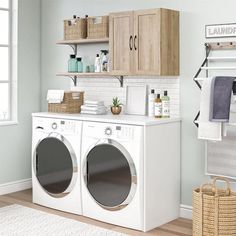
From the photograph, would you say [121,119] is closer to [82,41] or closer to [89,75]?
[89,75]

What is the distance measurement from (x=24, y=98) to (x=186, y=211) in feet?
7.59

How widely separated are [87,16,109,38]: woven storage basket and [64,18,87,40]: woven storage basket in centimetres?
9

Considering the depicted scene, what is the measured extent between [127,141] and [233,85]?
1.01 m

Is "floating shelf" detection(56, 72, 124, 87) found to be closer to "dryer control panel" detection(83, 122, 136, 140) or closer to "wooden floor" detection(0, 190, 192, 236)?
"dryer control panel" detection(83, 122, 136, 140)

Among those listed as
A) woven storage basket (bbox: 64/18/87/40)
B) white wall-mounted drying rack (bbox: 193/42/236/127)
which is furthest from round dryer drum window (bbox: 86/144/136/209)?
woven storage basket (bbox: 64/18/87/40)

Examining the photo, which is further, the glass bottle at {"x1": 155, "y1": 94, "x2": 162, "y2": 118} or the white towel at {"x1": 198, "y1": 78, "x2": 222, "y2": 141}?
the glass bottle at {"x1": 155, "y1": 94, "x2": 162, "y2": 118}

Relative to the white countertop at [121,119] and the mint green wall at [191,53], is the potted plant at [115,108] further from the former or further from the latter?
the mint green wall at [191,53]

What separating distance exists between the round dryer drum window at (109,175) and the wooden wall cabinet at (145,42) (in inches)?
31.0

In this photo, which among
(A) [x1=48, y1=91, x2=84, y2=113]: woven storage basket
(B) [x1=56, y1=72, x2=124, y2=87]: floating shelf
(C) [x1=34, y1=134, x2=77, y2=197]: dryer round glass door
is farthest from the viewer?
(A) [x1=48, y1=91, x2=84, y2=113]: woven storage basket

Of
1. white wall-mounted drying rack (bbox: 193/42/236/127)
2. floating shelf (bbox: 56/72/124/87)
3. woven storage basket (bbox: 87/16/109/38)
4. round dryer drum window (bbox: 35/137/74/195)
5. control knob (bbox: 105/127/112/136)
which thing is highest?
woven storage basket (bbox: 87/16/109/38)

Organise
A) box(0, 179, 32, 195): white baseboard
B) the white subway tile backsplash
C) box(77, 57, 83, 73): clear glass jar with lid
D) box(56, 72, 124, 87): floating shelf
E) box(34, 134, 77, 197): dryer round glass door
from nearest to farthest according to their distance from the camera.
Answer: the white subway tile backsplash < box(34, 134, 77, 197): dryer round glass door < box(56, 72, 124, 87): floating shelf < box(77, 57, 83, 73): clear glass jar with lid < box(0, 179, 32, 195): white baseboard

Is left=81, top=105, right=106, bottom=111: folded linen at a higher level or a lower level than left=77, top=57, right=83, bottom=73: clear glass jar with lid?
lower

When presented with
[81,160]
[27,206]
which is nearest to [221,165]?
[81,160]

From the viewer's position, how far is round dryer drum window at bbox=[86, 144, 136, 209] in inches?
161
